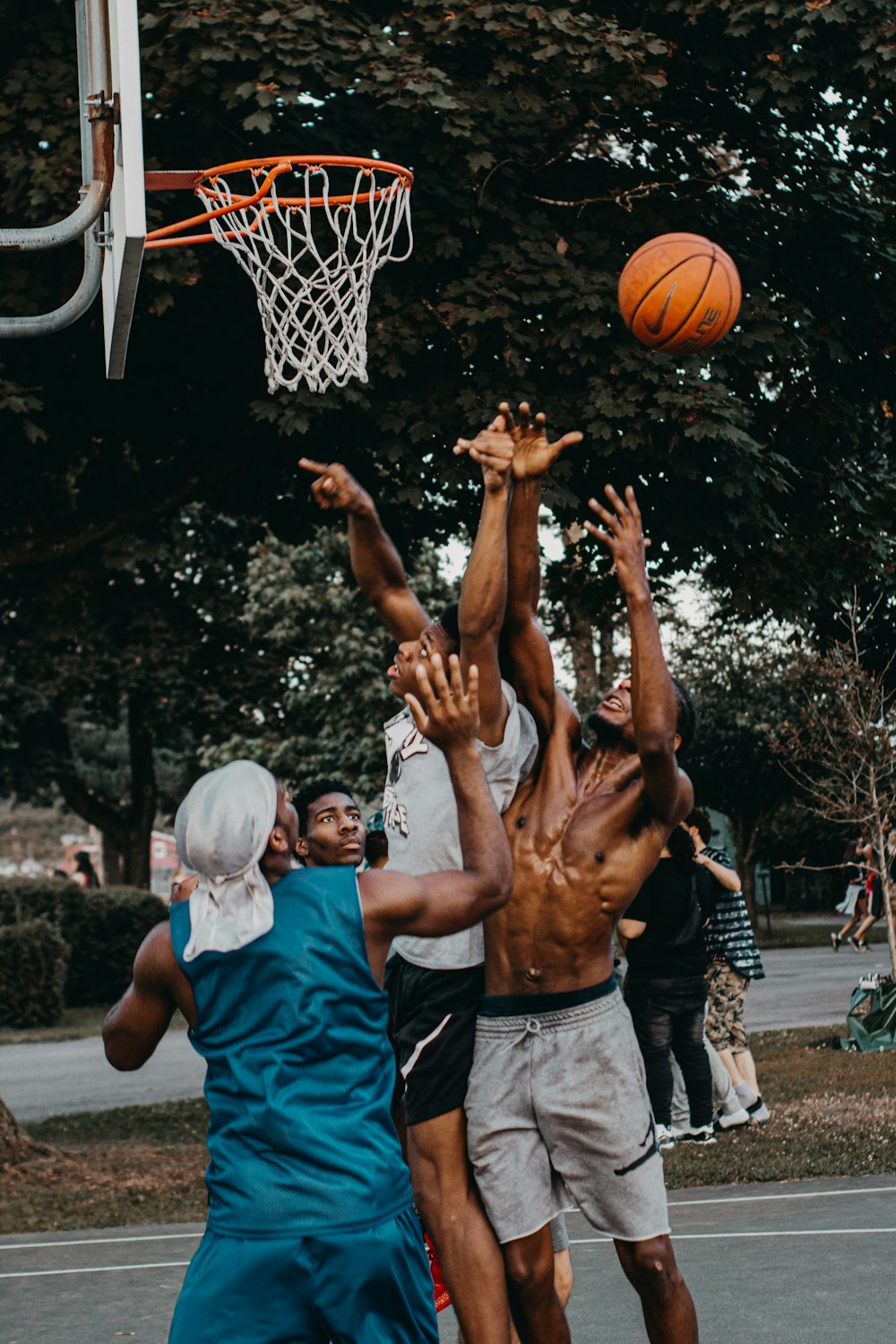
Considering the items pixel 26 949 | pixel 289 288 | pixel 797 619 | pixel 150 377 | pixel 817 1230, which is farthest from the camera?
pixel 26 949

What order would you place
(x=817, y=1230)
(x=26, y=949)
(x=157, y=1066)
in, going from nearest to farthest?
(x=817, y=1230) → (x=157, y=1066) → (x=26, y=949)

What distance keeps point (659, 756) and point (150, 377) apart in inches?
323

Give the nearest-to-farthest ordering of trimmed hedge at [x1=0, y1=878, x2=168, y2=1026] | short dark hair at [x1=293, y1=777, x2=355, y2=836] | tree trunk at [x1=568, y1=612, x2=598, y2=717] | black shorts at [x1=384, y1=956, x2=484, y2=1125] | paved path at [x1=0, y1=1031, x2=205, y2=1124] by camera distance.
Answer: black shorts at [x1=384, y1=956, x2=484, y2=1125] → short dark hair at [x1=293, y1=777, x2=355, y2=836] → paved path at [x1=0, y1=1031, x2=205, y2=1124] → trimmed hedge at [x1=0, y1=878, x2=168, y2=1026] → tree trunk at [x1=568, y1=612, x2=598, y2=717]

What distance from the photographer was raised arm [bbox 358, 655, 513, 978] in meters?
3.73

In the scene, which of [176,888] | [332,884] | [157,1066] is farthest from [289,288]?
[157,1066]

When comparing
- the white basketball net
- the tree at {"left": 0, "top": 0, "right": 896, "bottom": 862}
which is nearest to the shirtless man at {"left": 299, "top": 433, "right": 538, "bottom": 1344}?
the white basketball net

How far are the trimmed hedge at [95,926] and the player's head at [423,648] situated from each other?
19.8 meters

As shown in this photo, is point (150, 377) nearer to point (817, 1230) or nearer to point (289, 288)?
point (289, 288)

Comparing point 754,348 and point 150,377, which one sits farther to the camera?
point 150,377

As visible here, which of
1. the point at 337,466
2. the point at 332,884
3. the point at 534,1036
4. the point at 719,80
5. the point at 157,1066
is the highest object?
the point at 719,80

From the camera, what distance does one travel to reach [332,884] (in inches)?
146

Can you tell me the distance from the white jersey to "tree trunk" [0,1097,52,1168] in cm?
683

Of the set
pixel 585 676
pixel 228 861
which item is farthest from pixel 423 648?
pixel 585 676

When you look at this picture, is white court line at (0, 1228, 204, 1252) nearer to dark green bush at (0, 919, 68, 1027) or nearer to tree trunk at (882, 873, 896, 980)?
tree trunk at (882, 873, 896, 980)
